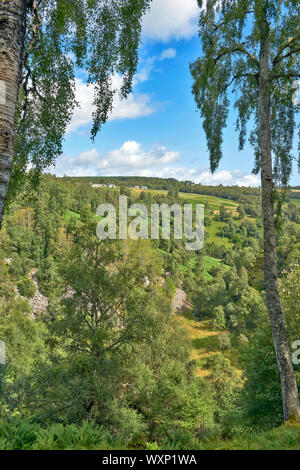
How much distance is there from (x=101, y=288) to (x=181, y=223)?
124 meters

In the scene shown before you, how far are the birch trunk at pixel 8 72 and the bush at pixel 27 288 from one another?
2631 inches

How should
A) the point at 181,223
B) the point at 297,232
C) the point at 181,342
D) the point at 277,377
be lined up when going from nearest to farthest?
the point at 277,377, the point at 181,342, the point at 297,232, the point at 181,223

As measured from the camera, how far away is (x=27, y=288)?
62094 millimetres

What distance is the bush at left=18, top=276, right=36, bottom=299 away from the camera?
2441 inches

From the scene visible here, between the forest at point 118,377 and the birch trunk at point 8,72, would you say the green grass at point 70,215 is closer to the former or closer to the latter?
the forest at point 118,377

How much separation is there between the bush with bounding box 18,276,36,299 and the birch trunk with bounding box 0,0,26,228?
6684cm

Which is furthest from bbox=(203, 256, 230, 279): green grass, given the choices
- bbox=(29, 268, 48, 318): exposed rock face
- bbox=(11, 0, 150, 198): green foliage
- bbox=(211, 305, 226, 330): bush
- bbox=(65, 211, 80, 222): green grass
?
bbox=(11, 0, 150, 198): green foliage

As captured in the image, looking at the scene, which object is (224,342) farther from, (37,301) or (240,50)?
(240,50)

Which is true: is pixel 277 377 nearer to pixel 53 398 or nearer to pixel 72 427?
pixel 53 398

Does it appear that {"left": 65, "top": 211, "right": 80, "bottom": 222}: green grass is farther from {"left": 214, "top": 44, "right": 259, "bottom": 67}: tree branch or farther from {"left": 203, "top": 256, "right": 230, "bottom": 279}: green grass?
{"left": 214, "top": 44, "right": 259, "bottom": 67}: tree branch

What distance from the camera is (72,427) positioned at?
3025 millimetres
